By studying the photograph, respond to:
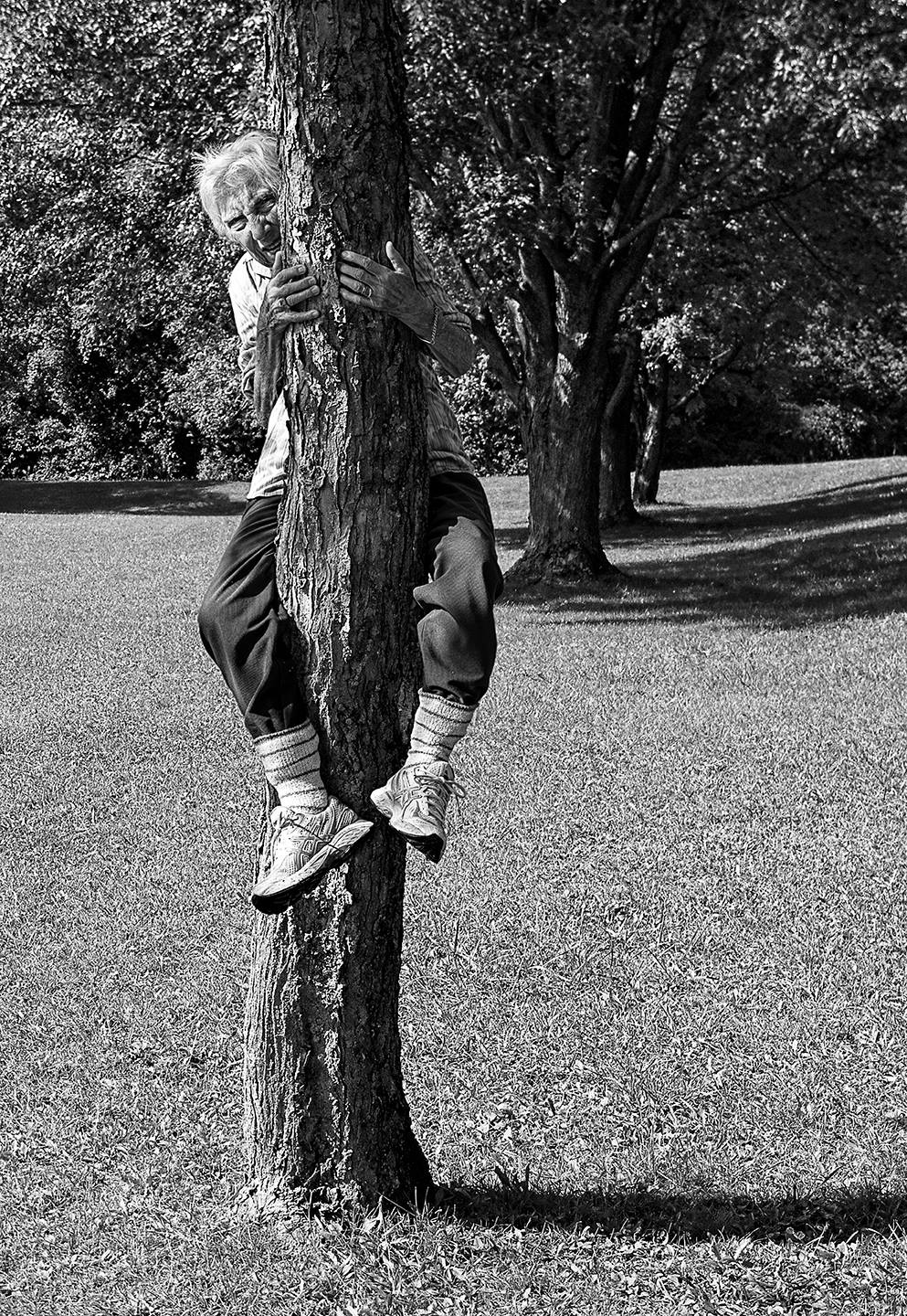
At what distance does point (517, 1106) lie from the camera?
4930 mm

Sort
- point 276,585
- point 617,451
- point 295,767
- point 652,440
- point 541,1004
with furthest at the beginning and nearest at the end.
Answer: point 652,440
point 617,451
point 541,1004
point 276,585
point 295,767

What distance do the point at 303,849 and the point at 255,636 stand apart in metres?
0.55

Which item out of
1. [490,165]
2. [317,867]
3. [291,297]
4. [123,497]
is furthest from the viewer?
[123,497]

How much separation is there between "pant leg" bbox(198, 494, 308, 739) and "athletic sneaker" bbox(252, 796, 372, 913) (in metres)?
0.23

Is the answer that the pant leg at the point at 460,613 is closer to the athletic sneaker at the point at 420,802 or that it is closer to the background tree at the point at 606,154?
the athletic sneaker at the point at 420,802

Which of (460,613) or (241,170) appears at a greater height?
(241,170)

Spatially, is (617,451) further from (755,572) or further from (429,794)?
(429,794)

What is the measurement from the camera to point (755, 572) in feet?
59.7

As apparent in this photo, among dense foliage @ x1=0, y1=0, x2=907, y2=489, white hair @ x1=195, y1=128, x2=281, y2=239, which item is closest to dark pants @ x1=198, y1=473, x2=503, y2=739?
white hair @ x1=195, y1=128, x2=281, y2=239

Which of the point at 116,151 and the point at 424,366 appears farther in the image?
the point at 116,151

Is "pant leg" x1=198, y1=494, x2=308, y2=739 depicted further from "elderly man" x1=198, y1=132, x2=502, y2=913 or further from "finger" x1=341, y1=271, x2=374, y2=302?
"finger" x1=341, y1=271, x2=374, y2=302

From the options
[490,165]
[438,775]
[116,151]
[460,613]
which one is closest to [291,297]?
[460,613]

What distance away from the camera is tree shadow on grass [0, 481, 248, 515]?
35.1 metres

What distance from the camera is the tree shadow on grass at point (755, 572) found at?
592 inches
